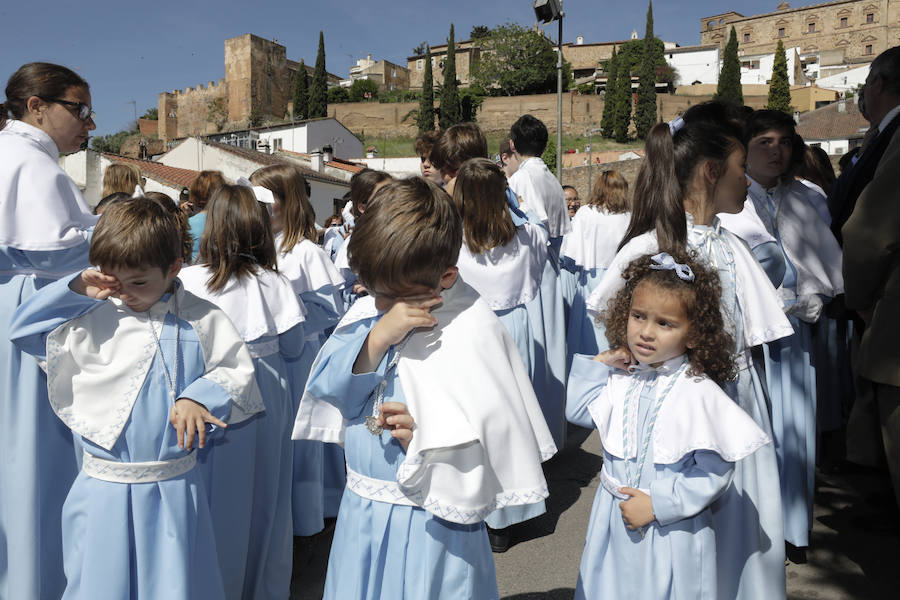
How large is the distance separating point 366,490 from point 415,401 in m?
0.37

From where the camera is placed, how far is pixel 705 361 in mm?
2320

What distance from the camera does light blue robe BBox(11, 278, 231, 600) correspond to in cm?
230

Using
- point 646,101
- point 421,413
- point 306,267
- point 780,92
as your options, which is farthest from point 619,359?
point 780,92

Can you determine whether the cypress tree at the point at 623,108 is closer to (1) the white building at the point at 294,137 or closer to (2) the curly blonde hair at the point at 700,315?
(1) the white building at the point at 294,137

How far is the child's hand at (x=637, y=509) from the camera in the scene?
224 cm

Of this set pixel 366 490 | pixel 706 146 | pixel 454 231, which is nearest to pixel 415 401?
pixel 366 490

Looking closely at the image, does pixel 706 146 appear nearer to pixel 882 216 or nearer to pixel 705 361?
pixel 882 216

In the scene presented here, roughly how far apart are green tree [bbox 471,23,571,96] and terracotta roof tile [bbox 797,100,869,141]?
1064 inches

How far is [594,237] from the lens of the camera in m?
6.39

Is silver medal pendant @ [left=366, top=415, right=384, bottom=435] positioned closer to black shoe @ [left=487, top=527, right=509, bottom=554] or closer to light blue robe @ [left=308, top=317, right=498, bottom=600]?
light blue robe @ [left=308, top=317, right=498, bottom=600]

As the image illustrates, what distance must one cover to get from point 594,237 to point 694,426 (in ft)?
14.2

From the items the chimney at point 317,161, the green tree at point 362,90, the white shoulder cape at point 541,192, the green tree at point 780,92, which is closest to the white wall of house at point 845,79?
the green tree at point 780,92

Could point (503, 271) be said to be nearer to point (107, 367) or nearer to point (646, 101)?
point (107, 367)

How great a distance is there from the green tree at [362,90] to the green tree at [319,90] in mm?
9797
